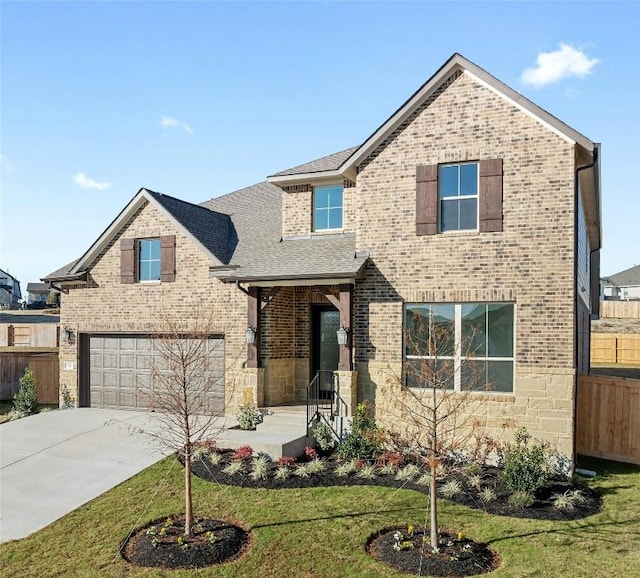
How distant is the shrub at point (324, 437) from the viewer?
458 inches

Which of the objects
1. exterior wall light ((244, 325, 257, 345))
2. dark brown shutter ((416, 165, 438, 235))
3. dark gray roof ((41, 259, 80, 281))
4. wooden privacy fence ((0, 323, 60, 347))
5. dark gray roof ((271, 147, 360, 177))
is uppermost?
dark gray roof ((271, 147, 360, 177))

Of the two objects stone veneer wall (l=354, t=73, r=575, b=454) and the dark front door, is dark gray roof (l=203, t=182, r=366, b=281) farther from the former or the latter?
the dark front door

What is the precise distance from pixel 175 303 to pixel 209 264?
1462mm

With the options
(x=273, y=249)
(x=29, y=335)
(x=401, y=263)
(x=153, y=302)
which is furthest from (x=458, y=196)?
(x=29, y=335)

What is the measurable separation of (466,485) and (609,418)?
4.38 m

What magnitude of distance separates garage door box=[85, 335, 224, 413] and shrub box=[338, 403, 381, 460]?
6301mm

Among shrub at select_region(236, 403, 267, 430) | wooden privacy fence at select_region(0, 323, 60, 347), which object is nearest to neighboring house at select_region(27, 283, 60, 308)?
wooden privacy fence at select_region(0, 323, 60, 347)

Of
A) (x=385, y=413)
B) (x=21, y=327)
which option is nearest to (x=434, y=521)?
(x=385, y=413)

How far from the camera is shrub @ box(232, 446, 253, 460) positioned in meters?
10.8

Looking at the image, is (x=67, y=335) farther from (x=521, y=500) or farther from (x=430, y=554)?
(x=521, y=500)

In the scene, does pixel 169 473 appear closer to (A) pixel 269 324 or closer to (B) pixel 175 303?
(A) pixel 269 324

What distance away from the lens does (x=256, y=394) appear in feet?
44.0

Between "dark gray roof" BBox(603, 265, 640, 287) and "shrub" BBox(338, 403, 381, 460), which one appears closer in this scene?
"shrub" BBox(338, 403, 381, 460)

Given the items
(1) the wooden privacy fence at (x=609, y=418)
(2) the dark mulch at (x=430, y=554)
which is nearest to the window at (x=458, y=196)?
(1) the wooden privacy fence at (x=609, y=418)
